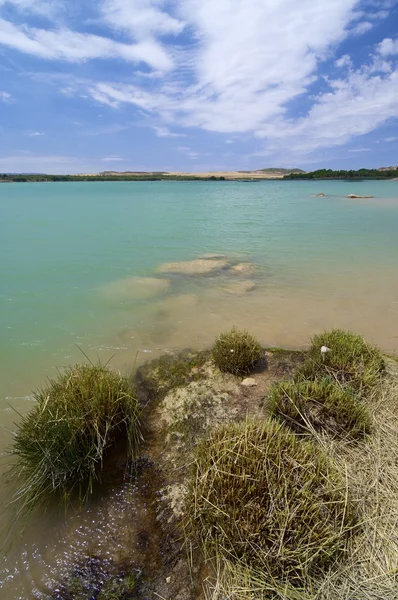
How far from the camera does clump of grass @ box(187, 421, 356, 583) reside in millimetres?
2502

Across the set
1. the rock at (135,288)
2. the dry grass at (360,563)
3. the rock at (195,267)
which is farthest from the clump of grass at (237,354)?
the rock at (195,267)

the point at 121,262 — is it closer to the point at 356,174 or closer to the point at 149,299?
the point at 149,299

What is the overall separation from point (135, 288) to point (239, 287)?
11.6 feet

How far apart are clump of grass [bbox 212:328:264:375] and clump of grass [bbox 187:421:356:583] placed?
237 cm

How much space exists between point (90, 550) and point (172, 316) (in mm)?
5955

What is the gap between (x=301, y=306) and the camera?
9.29 metres

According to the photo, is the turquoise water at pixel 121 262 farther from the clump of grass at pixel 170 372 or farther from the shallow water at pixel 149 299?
the clump of grass at pixel 170 372

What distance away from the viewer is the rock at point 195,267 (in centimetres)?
1282

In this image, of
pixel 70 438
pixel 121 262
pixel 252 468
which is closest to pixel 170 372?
pixel 70 438

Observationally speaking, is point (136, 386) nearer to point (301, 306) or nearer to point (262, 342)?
point (262, 342)

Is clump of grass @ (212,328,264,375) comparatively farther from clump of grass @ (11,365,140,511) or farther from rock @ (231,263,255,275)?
rock @ (231,263,255,275)

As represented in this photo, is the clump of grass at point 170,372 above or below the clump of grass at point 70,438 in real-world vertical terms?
below

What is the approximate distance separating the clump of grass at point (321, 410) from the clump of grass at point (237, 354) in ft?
4.21

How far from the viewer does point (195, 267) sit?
43.8 feet
